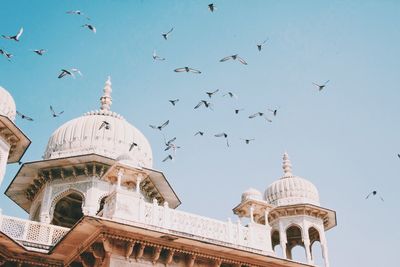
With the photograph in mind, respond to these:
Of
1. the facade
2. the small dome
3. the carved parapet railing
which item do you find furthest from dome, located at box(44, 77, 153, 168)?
the small dome

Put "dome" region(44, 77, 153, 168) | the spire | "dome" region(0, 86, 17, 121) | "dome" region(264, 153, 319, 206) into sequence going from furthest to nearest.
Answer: the spire → "dome" region(264, 153, 319, 206) → "dome" region(44, 77, 153, 168) → "dome" region(0, 86, 17, 121)

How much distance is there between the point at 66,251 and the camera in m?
12.7

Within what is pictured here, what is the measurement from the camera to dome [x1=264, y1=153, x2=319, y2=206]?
1933 centimetres

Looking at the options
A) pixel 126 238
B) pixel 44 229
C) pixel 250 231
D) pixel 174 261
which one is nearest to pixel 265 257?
pixel 250 231

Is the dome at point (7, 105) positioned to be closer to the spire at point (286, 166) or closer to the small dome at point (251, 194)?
the small dome at point (251, 194)

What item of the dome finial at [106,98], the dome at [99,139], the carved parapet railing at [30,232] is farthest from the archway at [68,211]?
the carved parapet railing at [30,232]

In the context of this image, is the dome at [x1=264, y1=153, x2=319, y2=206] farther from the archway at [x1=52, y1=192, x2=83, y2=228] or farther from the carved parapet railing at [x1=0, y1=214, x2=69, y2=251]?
the carved parapet railing at [x1=0, y1=214, x2=69, y2=251]

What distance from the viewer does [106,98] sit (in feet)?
67.3

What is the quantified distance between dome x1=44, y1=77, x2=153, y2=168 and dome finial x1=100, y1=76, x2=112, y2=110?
461 mm

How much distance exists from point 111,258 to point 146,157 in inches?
309

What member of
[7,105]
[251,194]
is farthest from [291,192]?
[7,105]

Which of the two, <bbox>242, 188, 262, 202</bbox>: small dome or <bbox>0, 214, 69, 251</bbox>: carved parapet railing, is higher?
<bbox>242, 188, 262, 202</bbox>: small dome

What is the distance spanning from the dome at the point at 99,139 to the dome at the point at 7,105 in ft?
7.52

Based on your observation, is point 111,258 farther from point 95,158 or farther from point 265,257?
point 95,158
